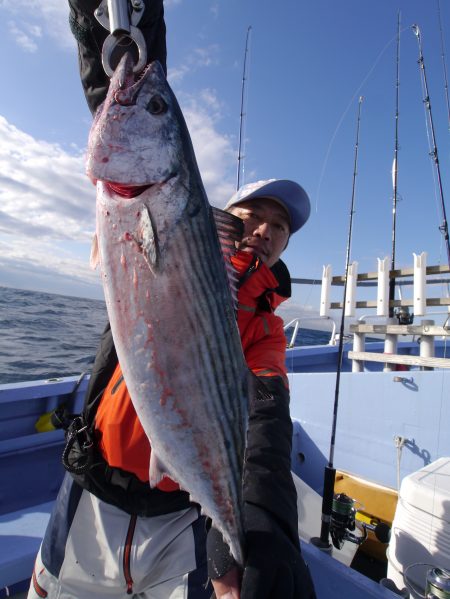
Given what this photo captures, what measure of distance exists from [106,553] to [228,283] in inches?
63.0

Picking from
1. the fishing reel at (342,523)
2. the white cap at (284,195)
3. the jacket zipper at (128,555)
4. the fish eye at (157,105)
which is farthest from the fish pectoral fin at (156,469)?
the fishing reel at (342,523)

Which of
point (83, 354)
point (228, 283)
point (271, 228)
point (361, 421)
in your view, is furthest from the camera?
point (83, 354)

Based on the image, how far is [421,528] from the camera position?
262 cm

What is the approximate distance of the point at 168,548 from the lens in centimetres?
201

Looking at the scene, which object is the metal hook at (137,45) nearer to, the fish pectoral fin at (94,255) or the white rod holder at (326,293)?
the fish pectoral fin at (94,255)

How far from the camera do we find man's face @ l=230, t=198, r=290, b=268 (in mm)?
2576

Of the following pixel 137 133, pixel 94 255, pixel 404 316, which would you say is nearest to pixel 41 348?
pixel 404 316

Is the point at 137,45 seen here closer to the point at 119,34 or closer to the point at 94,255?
the point at 119,34

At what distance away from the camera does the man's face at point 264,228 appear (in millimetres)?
2576

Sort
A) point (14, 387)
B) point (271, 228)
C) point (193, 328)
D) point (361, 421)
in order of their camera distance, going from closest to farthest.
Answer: point (193, 328) < point (271, 228) < point (14, 387) < point (361, 421)

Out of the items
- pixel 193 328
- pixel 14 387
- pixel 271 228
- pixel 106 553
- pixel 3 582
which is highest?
pixel 271 228

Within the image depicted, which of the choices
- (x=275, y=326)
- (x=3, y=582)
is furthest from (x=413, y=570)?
(x=3, y=582)

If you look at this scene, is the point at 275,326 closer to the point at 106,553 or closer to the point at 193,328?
the point at 193,328

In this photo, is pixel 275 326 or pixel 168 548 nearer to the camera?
→ pixel 168 548
